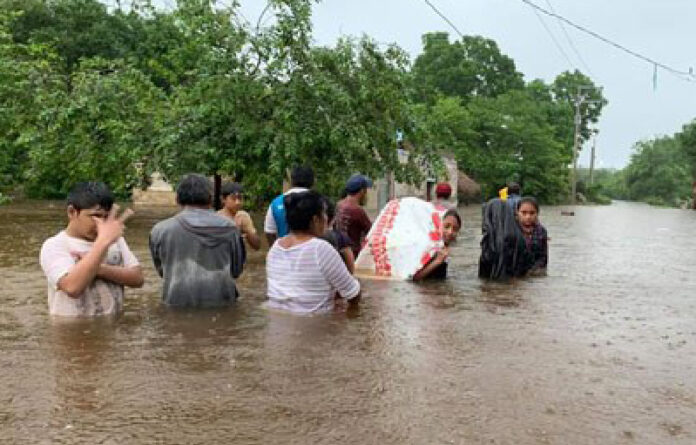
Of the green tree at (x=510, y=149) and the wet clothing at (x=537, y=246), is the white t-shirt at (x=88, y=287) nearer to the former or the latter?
the wet clothing at (x=537, y=246)

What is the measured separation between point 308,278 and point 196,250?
3.10 feet

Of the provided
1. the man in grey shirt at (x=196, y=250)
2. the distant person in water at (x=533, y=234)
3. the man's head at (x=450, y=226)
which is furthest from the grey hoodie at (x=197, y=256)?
the distant person in water at (x=533, y=234)

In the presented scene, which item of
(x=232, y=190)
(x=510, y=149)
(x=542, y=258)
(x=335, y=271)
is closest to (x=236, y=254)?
(x=335, y=271)

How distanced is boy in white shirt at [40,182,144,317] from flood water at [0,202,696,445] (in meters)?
0.19

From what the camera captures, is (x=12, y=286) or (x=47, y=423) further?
(x=12, y=286)

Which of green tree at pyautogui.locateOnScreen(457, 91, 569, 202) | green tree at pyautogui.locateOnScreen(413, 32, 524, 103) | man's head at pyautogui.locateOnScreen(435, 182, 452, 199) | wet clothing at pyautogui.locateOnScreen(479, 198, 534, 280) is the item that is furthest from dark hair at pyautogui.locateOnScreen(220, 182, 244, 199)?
green tree at pyautogui.locateOnScreen(413, 32, 524, 103)

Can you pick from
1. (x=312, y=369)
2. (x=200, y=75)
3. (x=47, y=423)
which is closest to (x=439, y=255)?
(x=312, y=369)

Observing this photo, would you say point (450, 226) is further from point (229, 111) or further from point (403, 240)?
point (229, 111)

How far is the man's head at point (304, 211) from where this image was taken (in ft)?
19.7

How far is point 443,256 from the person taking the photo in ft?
30.6

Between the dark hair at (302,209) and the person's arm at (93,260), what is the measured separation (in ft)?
4.56

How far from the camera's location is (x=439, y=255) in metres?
9.30

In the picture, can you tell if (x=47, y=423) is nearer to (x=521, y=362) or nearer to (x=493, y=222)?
(x=521, y=362)

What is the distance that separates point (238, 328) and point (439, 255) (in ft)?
13.0
